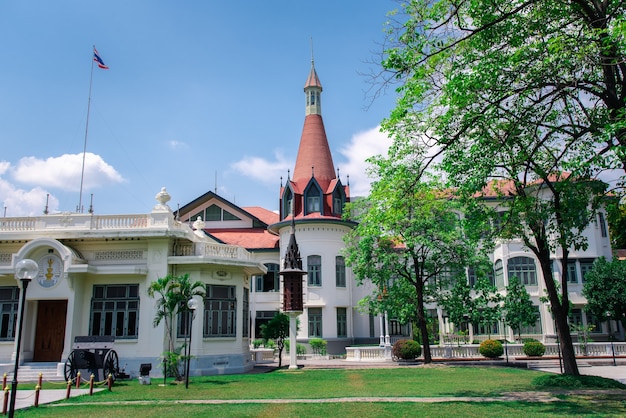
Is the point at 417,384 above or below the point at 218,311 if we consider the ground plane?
below

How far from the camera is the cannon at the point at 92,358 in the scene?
18594 millimetres

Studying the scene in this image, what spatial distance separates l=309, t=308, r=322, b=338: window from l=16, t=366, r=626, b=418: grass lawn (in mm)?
12788

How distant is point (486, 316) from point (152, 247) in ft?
54.1

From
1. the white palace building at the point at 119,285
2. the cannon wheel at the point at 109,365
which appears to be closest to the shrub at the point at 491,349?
the white palace building at the point at 119,285

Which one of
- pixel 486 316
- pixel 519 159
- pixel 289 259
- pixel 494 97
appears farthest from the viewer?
pixel 486 316

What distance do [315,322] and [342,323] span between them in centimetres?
203

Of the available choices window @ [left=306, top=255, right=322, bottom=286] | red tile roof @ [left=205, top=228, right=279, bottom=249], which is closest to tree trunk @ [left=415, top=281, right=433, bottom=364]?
window @ [left=306, top=255, right=322, bottom=286]

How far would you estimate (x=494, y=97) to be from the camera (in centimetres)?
1180

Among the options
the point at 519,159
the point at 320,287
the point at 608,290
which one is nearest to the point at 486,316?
the point at 608,290

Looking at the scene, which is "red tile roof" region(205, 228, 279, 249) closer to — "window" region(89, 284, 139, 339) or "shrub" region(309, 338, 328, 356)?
"shrub" region(309, 338, 328, 356)

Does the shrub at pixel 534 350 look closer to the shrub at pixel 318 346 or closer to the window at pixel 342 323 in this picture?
the window at pixel 342 323

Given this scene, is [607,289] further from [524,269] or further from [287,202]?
[287,202]

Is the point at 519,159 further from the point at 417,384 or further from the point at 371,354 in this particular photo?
the point at 371,354

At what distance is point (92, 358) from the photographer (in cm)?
1866
